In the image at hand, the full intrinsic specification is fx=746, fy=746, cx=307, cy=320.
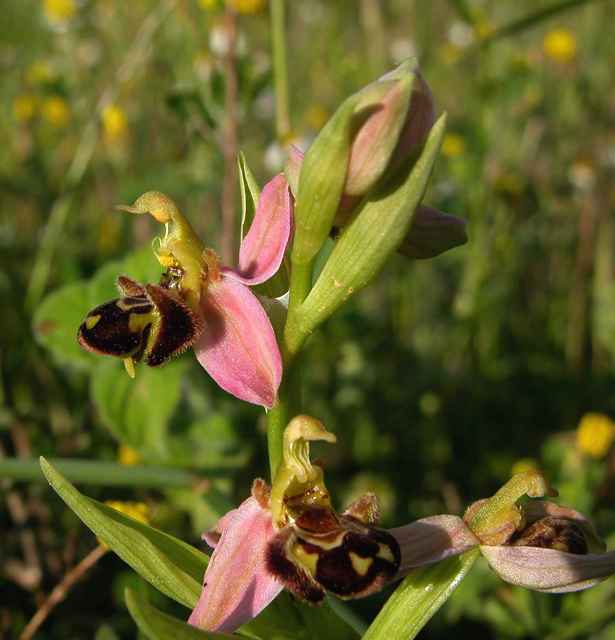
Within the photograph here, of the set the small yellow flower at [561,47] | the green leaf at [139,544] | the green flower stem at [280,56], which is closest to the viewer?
the green leaf at [139,544]

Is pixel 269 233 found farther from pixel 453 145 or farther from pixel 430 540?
pixel 453 145

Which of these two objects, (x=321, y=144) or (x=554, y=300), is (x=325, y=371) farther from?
(x=321, y=144)

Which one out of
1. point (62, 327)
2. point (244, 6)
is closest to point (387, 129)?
point (62, 327)

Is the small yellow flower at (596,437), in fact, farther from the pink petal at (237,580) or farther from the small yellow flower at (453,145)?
the small yellow flower at (453,145)

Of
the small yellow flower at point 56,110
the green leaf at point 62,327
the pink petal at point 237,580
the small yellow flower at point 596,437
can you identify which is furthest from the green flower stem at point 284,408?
the small yellow flower at point 56,110

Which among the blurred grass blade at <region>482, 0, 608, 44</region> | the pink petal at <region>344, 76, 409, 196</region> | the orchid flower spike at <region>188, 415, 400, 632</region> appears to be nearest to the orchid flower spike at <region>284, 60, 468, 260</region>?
the pink petal at <region>344, 76, 409, 196</region>

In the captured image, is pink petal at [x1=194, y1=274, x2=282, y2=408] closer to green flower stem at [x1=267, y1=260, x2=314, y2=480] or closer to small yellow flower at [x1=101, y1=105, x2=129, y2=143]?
green flower stem at [x1=267, y1=260, x2=314, y2=480]
